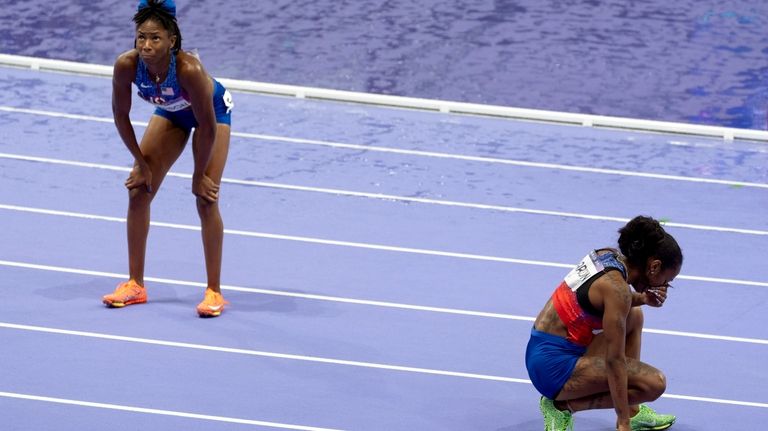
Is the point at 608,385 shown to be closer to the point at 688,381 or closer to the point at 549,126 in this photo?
the point at 688,381

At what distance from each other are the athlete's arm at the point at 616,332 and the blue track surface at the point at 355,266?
0.50 m

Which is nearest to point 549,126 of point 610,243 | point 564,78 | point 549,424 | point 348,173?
point 564,78

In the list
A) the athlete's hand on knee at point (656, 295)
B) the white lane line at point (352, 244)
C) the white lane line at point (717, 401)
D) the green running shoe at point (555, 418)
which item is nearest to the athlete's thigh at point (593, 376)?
the green running shoe at point (555, 418)

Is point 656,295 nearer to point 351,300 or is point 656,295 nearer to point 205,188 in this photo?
point 351,300

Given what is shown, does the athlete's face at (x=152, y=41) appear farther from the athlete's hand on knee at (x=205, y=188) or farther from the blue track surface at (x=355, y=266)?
A: the blue track surface at (x=355, y=266)

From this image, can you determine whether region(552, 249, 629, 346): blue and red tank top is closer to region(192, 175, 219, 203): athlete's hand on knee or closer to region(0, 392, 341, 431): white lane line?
region(0, 392, 341, 431): white lane line

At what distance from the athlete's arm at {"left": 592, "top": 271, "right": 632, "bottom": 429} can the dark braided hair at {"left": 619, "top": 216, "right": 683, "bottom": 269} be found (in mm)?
105

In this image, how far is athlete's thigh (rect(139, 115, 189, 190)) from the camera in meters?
6.16

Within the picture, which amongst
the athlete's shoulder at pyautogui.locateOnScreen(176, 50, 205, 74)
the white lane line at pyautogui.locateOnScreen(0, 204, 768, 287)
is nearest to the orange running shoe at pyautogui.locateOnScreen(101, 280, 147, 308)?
the athlete's shoulder at pyautogui.locateOnScreen(176, 50, 205, 74)

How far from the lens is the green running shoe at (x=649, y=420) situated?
5109mm

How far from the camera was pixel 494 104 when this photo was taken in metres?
10.9

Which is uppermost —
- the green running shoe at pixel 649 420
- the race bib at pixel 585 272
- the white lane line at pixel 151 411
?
the race bib at pixel 585 272

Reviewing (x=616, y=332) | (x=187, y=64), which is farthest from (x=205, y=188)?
(x=616, y=332)

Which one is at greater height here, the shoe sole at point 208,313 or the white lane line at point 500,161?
the white lane line at point 500,161
